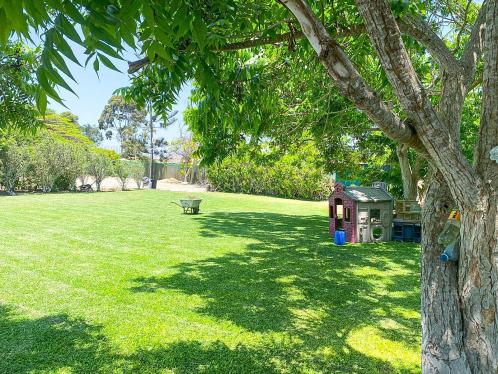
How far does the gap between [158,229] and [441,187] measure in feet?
32.8

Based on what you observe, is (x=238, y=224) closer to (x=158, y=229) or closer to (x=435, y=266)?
(x=158, y=229)

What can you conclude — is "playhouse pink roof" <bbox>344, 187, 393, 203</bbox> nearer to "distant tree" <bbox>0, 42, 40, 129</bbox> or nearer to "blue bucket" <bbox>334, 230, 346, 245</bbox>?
"blue bucket" <bbox>334, 230, 346, 245</bbox>

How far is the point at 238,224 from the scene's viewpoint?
13352 mm

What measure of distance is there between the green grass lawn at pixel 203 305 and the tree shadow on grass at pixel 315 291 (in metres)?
0.02

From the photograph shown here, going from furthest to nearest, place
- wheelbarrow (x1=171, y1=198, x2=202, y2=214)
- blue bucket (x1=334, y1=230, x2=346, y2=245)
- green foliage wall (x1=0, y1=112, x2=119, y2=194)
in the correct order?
green foliage wall (x1=0, y1=112, x2=119, y2=194)
wheelbarrow (x1=171, y1=198, x2=202, y2=214)
blue bucket (x1=334, y1=230, x2=346, y2=245)

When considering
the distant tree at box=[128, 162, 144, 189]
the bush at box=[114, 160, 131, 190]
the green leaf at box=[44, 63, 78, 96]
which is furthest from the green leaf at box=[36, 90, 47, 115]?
the distant tree at box=[128, 162, 144, 189]

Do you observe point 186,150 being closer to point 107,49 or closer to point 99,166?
point 99,166

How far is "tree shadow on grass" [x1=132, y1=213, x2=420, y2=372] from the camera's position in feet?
14.0

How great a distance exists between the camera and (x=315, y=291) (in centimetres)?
591

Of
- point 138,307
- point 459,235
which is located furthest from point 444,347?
point 138,307

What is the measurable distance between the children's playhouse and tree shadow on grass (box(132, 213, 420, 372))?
629 millimetres

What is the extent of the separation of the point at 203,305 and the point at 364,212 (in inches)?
254

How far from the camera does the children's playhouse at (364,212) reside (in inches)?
408

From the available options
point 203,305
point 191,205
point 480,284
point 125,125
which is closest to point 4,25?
point 480,284
